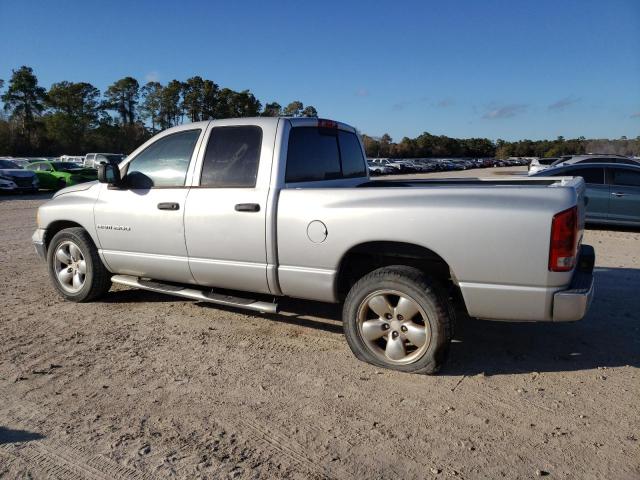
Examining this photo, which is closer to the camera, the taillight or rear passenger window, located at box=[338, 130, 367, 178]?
the taillight

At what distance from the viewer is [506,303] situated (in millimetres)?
3434

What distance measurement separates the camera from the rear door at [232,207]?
427 cm

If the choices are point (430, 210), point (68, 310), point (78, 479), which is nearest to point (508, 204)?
point (430, 210)

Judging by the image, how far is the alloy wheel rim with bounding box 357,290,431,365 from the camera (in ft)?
Answer: 12.1

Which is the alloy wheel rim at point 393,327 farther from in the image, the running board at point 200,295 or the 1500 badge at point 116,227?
the 1500 badge at point 116,227

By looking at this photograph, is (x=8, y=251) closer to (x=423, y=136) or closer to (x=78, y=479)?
(x=78, y=479)

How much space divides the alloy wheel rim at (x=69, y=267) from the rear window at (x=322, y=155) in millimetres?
2733

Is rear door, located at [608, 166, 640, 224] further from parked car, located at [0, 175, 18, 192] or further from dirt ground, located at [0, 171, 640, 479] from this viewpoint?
parked car, located at [0, 175, 18, 192]

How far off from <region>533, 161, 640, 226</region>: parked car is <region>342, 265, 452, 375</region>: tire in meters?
8.26

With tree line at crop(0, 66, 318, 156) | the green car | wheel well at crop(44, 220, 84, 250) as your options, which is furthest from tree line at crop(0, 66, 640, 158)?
wheel well at crop(44, 220, 84, 250)

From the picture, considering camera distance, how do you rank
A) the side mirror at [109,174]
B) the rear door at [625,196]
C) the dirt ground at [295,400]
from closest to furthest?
the dirt ground at [295,400] → the side mirror at [109,174] → the rear door at [625,196]

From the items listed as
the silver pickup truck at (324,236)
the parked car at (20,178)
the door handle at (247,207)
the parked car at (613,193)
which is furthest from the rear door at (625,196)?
the parked car at (20,178)

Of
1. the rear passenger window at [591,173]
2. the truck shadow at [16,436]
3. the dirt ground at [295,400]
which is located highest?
the rear passenger window at [591,173]

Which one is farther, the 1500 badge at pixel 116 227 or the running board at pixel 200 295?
the 1500 badge at pixel 116 227
